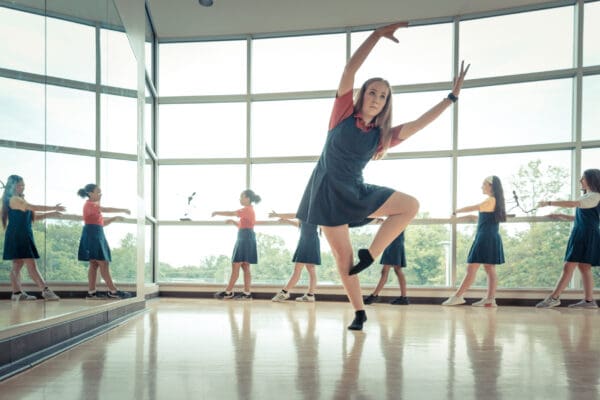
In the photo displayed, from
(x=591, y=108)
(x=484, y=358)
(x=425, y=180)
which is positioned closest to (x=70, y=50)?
(x=484, y=358)

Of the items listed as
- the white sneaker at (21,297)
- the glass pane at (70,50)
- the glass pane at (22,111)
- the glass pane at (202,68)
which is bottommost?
the white sneaker at (21,297)

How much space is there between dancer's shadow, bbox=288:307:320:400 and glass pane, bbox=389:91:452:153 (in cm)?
351

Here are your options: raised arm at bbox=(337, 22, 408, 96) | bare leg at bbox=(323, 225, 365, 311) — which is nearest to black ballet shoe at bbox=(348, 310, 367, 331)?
bare leg at bbox=(323, 225, 365, 311)

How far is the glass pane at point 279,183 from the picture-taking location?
19.9 feet

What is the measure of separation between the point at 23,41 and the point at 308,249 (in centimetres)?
397

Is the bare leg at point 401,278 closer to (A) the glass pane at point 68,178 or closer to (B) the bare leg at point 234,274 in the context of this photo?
(B) the bare leg at point 234,274

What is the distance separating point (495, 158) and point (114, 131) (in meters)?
4.53

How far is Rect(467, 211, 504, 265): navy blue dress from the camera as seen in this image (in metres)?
4.99

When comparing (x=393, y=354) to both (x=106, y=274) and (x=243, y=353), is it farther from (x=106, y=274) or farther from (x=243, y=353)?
(x=106, y=274)

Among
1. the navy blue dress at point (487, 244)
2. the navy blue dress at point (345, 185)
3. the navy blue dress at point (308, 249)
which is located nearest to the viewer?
the navy blue dress at point (345, 185)

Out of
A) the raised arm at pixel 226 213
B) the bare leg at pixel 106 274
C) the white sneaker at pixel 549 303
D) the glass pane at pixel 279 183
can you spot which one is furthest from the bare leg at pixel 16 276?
the white sneaker at pixel 549 303

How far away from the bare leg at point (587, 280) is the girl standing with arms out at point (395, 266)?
1884 mm

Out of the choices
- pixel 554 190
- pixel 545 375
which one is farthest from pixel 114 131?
pixel 554 190

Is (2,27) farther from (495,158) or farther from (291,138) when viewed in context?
(495,158)
